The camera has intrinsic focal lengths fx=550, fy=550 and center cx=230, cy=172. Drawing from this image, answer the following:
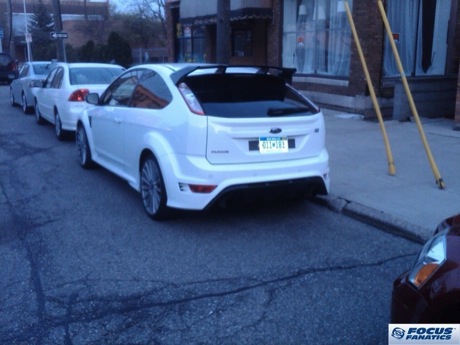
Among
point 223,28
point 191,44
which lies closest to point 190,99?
point 223,28

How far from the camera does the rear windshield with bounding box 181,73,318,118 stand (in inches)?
219

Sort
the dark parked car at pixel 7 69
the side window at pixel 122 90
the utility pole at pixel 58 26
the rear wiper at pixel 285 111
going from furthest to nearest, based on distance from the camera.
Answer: the dark parked car at pixel 7 69, the utility pole at pixel 58 26, the side window at pixel 122 90, the rear wiper at pixel 285 111

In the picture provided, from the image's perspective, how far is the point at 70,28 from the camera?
199 ft

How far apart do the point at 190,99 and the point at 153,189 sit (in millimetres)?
1099

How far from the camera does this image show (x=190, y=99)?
5543 millimetres

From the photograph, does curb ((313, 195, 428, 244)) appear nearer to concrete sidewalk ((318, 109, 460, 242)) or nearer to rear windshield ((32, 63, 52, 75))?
concrete sidewalk ((318, 109, 460, 242))

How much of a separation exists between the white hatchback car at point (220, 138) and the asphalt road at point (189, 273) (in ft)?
1.46

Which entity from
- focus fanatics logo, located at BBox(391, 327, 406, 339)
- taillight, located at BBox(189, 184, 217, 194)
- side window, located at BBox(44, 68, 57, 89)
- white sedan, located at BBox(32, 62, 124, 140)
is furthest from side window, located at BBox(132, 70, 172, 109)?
side window, located at BBox(44, 68, 57, 89)

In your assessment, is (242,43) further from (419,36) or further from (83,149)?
(83,149)

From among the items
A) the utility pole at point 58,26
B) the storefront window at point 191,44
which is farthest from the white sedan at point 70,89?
the utility pole at point 58,26

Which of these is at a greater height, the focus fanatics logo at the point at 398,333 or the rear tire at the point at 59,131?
the focus fanatics logo at the point at 398,333

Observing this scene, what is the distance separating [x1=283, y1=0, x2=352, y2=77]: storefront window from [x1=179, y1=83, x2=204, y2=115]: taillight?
29.1 feet

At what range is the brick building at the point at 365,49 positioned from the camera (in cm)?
1269

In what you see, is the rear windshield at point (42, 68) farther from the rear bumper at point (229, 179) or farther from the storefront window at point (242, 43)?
the rear bumper at point (229, 179)
